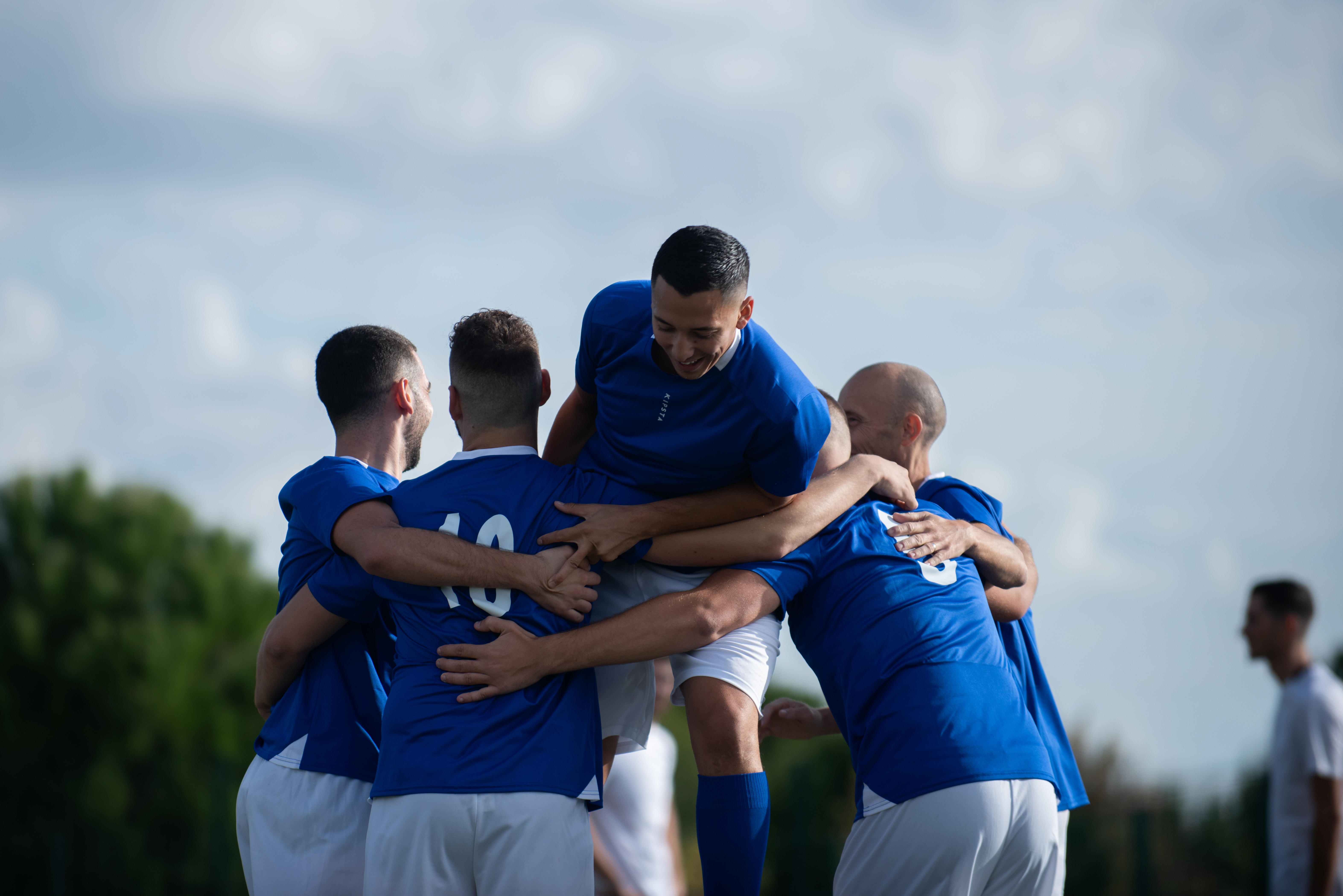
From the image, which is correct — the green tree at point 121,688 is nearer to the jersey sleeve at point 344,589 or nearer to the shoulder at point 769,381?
the jersey sleeve at point 344,589

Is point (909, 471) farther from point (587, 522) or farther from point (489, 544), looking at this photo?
point (489, 544)

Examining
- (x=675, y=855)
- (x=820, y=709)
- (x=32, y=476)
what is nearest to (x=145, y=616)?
(x=32, y=476)

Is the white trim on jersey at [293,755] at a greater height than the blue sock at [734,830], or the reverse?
the white trim on jersey at [293,755]

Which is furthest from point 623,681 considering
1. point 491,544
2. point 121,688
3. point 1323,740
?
point 121,688

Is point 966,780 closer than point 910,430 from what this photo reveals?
Yes

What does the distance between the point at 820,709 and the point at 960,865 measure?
1.14 m

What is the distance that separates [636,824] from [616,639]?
2.95 meters

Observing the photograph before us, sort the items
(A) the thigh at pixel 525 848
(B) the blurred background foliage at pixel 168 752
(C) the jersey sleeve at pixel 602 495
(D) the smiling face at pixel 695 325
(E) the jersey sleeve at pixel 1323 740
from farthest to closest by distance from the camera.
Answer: (B) the blurred background foliage at pixel 168 752
(E) the jersey sleeve at pixel 1323 740
(C) the jersey sleeve at pixel 602 495
(D) the smiling face at pixel 695 325
(A) the thigh at pixel 525 848

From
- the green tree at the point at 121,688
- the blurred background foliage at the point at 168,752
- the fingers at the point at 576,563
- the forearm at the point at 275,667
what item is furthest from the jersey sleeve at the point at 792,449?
the green tree at the point at 121,688

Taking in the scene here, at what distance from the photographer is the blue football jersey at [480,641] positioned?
3.09 metres

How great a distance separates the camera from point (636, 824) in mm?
5898

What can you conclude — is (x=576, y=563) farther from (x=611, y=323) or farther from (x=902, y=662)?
(x=902, y=662)

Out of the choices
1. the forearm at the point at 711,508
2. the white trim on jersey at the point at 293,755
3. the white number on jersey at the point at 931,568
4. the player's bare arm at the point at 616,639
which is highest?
the forearm at the point at 711,508

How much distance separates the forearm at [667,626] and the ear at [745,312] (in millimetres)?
832
